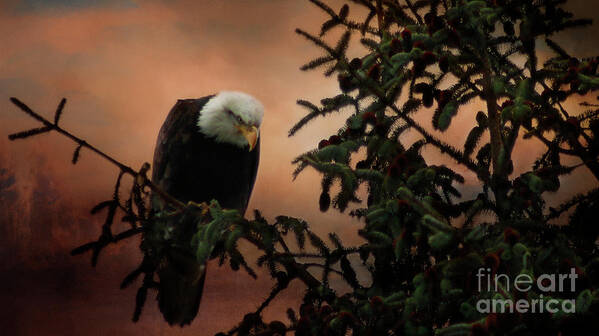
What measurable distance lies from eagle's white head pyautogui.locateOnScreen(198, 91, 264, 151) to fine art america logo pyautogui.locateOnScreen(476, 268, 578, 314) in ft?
3.89

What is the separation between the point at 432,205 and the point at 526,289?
0.88 ft

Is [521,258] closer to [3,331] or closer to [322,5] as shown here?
[322,5]

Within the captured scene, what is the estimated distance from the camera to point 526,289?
1.11m

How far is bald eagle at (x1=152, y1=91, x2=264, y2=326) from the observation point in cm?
219

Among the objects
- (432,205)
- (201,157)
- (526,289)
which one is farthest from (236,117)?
(526,289)

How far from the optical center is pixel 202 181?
2.31 m

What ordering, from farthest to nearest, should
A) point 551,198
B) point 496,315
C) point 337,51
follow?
point 551,198, point 337,51, point 496,315

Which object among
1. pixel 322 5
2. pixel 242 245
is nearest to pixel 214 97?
pixel 242 245

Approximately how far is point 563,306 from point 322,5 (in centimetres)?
94

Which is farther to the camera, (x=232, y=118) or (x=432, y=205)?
(x=232, y=118)

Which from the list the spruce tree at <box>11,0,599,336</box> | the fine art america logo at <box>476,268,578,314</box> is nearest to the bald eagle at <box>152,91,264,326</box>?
the spruce tree at <box>11,0,599,336</box>

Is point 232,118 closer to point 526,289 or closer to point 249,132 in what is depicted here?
point 249,132

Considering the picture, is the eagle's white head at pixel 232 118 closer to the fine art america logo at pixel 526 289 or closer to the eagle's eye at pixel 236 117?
the eagle's eye at pixel 236 117

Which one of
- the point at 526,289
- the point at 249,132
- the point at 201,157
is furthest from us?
the point at 201,157
